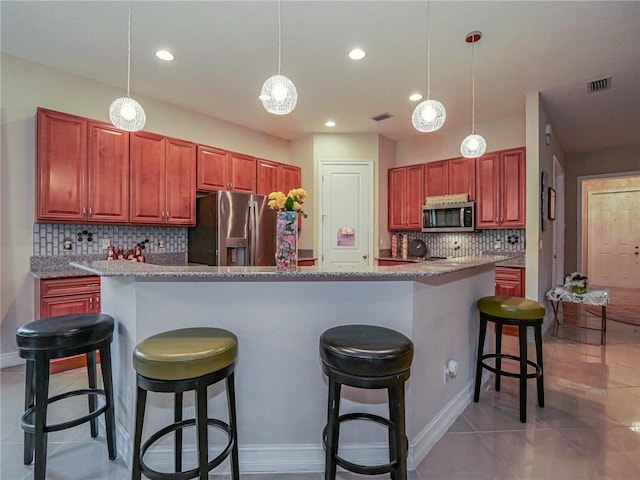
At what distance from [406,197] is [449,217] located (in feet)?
2.64

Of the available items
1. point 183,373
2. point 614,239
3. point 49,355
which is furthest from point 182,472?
point 614,239

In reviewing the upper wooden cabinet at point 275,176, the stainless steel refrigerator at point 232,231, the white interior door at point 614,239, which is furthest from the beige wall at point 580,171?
the stainless steel refrigerator at point 232,231

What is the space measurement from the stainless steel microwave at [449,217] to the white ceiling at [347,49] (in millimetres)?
1309

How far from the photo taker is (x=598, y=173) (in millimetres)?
6211

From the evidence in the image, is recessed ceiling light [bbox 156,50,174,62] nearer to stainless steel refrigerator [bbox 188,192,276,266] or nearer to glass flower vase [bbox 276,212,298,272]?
stainless steel refrigerator [bbox 188,192,276,266]

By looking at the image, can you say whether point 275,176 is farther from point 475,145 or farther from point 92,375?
point 92,375

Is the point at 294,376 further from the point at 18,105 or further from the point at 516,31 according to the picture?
the point at 18,105

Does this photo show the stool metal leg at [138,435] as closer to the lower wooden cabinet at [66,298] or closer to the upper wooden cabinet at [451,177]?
the lower wooden cabinet at [66,298]

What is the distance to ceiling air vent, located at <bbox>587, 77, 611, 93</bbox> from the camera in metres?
3.41

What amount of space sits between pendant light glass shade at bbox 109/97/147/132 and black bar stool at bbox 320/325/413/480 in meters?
2.11

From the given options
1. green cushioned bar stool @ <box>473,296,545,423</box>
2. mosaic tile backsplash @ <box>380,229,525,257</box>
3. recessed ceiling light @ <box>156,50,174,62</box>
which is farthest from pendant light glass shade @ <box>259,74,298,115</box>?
mosaic tile backsplash @ <box>380,229,525,257</box>

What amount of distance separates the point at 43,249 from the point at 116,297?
2029mm

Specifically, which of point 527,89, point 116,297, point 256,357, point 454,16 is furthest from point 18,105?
point 527,89

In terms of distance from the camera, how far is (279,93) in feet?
6.48
